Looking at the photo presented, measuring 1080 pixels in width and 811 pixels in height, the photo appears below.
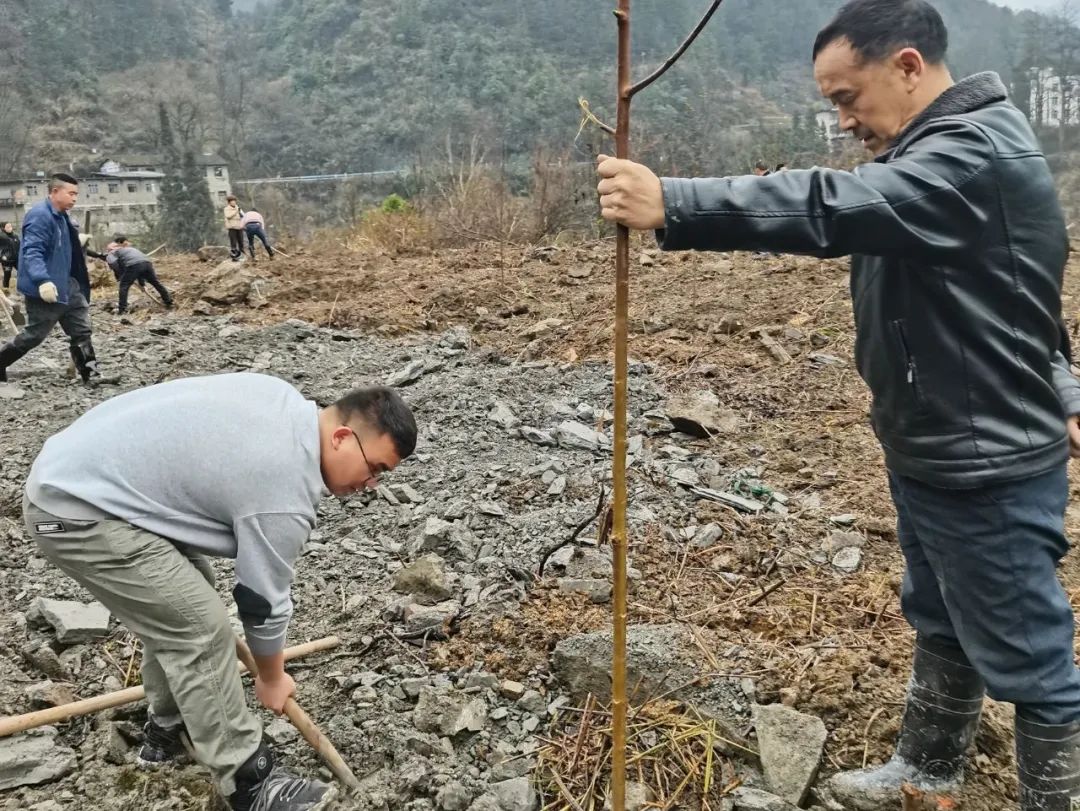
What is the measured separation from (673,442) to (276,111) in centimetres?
6992

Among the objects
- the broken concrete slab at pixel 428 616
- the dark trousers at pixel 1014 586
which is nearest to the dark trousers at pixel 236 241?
the broken concrete slab at pixel 428 616

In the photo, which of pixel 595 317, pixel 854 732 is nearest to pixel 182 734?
pixel 854 732

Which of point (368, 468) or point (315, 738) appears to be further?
point (315, 738)

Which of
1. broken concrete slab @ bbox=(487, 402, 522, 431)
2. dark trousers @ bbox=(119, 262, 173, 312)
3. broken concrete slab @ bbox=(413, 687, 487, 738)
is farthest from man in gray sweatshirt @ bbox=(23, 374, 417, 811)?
dark trousers @ bbox=(119, 262, 173, 312)

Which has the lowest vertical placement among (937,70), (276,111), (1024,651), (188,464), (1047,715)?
(1047,715)

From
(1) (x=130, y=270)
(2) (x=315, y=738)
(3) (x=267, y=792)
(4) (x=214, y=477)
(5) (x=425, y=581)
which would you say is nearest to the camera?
(4) (x=214, y=477)

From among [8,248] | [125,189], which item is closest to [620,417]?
[8,248]

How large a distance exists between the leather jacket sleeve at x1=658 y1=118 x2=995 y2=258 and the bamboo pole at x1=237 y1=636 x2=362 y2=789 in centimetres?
155

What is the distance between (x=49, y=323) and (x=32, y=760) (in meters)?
4.87

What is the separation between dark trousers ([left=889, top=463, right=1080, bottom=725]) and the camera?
1533 mm

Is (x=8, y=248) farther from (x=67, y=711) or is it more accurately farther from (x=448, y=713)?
(x=448, y=713)

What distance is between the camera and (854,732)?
7.28ft

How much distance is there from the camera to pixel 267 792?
6.75 ft

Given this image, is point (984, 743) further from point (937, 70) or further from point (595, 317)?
point (595, 317)
